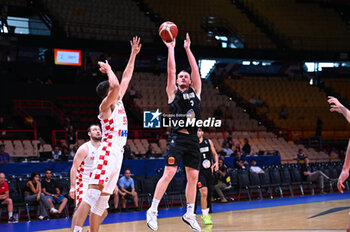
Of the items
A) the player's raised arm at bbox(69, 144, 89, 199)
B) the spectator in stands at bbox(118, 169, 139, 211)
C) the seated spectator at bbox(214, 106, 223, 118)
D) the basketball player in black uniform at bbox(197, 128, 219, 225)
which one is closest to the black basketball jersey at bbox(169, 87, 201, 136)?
the player's raised arm at bbox(69, 144, 89, 199)

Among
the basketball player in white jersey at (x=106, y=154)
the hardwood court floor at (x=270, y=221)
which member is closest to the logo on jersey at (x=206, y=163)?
the hardwood court floor at (x=270, y=221)

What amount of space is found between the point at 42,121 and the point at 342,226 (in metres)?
14.7

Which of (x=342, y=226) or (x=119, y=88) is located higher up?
(x=119, y=88)

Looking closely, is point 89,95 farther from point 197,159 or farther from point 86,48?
point 197,159

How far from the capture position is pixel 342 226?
27.6ft

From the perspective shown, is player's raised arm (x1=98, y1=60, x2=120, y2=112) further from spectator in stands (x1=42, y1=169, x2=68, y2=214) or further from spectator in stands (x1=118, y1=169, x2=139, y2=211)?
spectator in stands (x1=118, y1=169, x2=139, y2=211)

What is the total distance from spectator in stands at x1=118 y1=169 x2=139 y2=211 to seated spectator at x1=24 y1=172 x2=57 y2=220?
6.28 feet

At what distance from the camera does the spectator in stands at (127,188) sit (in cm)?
1262

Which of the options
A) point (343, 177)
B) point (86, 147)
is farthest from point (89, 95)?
point (343, 177)

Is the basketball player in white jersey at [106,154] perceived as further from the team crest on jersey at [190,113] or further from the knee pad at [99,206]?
the team crest on jersey at [190,113]

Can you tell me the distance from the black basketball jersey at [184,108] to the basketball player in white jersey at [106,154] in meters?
0.90

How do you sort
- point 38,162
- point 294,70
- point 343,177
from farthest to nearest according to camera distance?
point 294,70, point 38,162, point 343,177

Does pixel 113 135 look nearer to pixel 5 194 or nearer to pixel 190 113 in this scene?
pixel 190 113

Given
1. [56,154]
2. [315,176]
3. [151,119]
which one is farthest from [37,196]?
[151,119]
